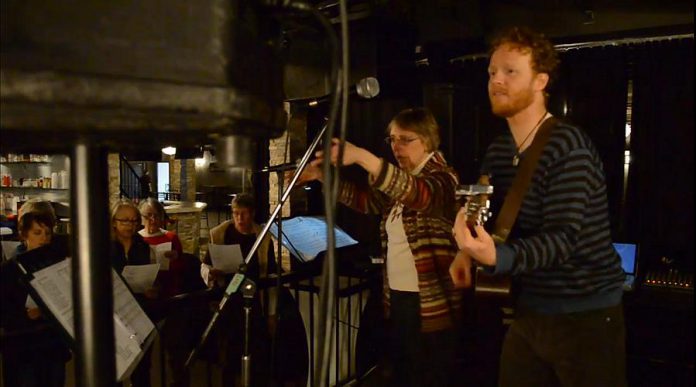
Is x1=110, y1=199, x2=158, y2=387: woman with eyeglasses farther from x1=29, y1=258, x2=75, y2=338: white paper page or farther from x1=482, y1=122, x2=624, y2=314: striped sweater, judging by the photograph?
x1=482, y1=122, x2=624, y2=314: striped sweater

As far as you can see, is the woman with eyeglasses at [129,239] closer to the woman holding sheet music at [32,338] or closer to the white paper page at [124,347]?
the woman holding sheet music at [32,338]

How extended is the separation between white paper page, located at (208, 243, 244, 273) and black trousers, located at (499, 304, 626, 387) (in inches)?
65.5

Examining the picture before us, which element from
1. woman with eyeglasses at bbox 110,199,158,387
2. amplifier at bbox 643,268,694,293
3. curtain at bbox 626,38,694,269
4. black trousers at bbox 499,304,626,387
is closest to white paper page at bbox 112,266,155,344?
black trousers at bbox 499,304,626,387

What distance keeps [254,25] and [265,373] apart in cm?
279

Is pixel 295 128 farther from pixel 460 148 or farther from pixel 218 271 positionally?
pixel 218 271

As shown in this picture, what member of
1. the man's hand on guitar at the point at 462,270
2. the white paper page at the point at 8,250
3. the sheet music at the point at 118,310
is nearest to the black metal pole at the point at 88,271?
the sheet music at the point at 118,310

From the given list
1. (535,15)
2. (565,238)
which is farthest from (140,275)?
(535,15)

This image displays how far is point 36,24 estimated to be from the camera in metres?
0.47

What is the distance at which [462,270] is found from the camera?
1918 mm

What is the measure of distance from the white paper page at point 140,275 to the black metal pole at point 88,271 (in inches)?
75.4

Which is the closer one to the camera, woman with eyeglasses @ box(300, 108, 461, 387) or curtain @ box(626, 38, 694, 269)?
woman with eyeglasses @ box(300, 108, 461, 387)

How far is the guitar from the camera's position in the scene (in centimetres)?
166

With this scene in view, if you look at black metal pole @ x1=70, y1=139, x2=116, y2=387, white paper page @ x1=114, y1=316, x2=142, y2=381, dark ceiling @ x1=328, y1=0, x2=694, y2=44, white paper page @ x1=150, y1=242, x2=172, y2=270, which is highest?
dark ceiling @ x1=328, y1=0, x2=694, y2=44

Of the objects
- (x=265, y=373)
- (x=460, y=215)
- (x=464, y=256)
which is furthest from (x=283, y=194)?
(x=265, y=373)
